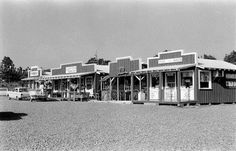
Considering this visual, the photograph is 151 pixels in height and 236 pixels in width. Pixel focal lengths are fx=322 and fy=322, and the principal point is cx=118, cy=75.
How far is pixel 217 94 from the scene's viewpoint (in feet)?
70.5

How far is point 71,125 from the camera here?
10.9 meters

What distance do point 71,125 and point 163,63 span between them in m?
13.3

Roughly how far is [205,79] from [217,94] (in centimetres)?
142

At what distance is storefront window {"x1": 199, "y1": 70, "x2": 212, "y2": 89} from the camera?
20.9 metres

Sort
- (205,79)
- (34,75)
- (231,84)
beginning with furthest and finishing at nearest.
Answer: (34,75)
(231,84)
(205,79)

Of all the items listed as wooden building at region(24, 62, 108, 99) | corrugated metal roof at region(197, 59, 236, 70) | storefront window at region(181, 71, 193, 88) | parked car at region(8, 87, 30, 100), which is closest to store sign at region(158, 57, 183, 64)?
storefront window at region(181, 71, 193, 88)

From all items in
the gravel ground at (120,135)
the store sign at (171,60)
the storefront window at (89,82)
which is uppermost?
the store sign at (171,60)

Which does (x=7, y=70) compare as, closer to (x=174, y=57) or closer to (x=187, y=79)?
(x=174, y=57)

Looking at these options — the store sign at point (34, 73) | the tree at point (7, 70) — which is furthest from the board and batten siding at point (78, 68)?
the tree at point (7, 70)

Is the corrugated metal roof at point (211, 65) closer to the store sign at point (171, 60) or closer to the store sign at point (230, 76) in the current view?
the store sign at point (230, 76)

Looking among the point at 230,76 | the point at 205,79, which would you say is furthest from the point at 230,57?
the point at 205,79

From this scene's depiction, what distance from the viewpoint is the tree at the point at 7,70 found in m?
61.2

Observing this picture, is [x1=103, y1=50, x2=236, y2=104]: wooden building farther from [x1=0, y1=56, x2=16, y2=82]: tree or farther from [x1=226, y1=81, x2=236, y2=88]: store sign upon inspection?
[x1=0, y1=56, x2=16, y2=82]: tree

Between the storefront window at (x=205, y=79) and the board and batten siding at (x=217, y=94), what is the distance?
0.30m
